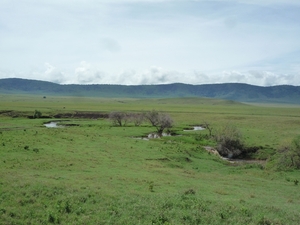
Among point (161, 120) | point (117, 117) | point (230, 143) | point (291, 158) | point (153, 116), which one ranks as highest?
point (153, 116)

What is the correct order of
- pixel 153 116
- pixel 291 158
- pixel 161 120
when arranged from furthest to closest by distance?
pixel 153 116
pixel 161 120
pixel 291 158

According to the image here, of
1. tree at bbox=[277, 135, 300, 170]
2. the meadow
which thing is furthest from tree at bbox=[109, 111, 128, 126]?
tree at bbox=[277, 135, 300, 170]

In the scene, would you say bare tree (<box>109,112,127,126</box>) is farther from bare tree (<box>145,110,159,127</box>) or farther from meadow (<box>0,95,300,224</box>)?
meadow (<box>0,95,300,224</box>)

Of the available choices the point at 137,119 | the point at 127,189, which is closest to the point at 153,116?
the point at 137,119

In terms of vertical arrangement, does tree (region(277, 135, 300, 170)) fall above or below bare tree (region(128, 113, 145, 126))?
below

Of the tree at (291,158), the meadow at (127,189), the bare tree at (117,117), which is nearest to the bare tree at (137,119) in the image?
the bare tree at (117,117)

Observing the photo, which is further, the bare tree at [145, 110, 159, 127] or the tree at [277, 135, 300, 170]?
the bare tree at [145, 110, 159, 127]

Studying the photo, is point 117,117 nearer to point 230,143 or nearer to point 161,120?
point 161,120

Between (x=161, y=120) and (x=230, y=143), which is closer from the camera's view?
(x=230, y=143)

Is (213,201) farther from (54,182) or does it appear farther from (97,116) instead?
(97,116)

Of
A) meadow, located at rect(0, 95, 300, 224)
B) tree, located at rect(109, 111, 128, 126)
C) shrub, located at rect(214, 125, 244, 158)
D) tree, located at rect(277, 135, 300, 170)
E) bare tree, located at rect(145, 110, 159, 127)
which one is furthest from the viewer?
tree, located at rect(109, 111, 128, 126)

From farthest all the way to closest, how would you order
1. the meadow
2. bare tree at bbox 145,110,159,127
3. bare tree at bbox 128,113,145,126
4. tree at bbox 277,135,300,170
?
1. bare tree at bbox 128,113,145,126
2. bare tree at bbox 145,110,159,127
3. tree at bbox 277,135,300,170
4. the meadow

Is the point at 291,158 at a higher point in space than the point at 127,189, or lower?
lower

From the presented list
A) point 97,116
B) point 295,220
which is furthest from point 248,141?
point 97,116
